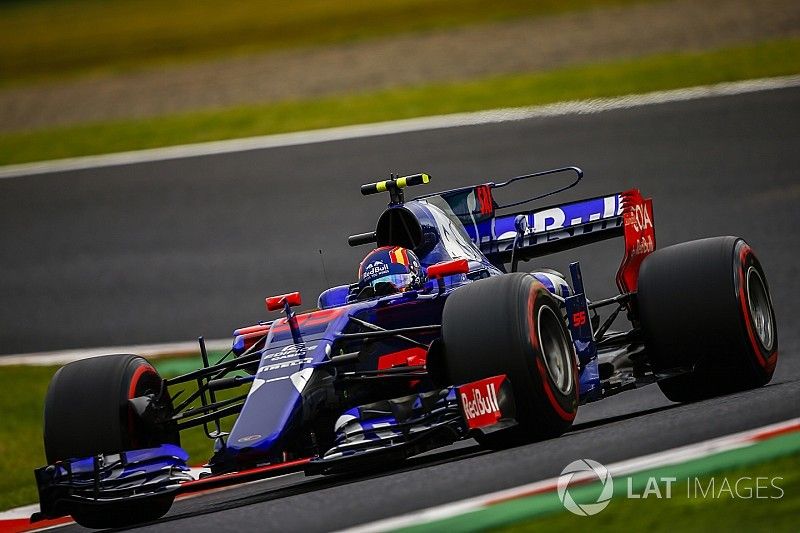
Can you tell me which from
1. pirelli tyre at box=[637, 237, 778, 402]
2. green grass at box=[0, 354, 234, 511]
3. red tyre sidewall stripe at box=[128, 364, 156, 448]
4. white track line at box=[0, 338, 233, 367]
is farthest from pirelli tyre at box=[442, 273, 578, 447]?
white track line at box=[0, 338, 233, 367]

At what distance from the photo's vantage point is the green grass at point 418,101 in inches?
701

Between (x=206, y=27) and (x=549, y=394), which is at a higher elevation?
(x=206, y=27)

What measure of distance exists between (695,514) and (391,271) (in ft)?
10.7

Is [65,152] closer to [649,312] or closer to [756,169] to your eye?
[756,169]

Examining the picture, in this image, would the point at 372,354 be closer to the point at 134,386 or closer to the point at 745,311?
the point at 134,386

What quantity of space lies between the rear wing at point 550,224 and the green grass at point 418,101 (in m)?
8.15

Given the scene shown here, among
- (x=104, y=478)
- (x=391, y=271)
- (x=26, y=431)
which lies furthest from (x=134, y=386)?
(x=26, y=431)

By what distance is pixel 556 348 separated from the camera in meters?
7.64

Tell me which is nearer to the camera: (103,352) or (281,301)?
(281,301)

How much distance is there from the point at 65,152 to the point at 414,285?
12.3 m

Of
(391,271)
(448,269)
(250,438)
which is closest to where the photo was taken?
(250,438)

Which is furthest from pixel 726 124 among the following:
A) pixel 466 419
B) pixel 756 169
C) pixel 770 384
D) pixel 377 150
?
pixel 466 419
